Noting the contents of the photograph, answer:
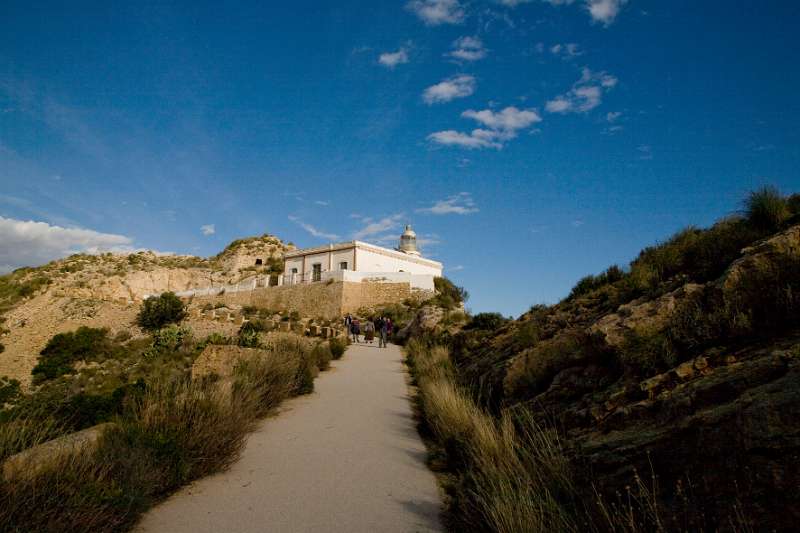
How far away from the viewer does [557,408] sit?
5.38 metres

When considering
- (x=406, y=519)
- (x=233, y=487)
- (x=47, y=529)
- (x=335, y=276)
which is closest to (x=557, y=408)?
(x=406, y=519)

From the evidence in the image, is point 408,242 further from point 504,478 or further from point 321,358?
point 504,478

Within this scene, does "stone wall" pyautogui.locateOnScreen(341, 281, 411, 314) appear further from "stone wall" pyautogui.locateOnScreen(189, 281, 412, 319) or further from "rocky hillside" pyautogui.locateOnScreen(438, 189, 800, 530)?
"rocky hillside" pyautogui.locateOnScreen(438, 189, 800, 530)

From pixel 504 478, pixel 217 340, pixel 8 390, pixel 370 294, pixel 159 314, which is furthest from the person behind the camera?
pixel 370 294

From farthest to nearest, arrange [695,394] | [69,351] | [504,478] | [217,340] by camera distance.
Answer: [69,351]
[217,340]
[504,478]
[695,394]

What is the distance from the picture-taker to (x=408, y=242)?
46.3 m

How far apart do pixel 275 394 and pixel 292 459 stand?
10.5 feet

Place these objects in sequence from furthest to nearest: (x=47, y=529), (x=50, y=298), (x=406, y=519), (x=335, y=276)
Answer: (x=50, y=298) → (x=335, y=276) → (x=406, y=519) → (x=47, y=529)

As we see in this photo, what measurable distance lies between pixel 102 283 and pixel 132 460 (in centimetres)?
5783

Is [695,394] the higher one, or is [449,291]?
[449,291]

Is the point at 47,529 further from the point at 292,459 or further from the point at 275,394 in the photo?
the point at 275,394

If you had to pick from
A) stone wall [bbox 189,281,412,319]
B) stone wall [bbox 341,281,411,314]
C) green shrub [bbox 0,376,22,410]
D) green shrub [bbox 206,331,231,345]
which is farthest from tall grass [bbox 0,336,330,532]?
stone wall [bbox 189,281,412,319]

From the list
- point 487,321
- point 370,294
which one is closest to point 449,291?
point 370,294

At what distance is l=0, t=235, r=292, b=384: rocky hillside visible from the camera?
33.8 meters
